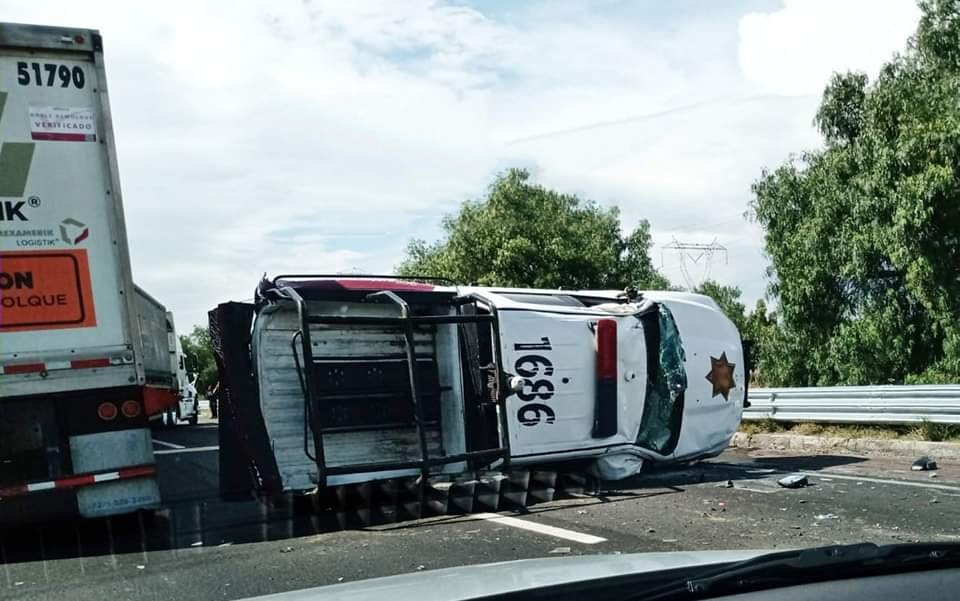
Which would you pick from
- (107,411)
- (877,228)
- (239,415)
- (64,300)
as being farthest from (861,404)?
(64,300)

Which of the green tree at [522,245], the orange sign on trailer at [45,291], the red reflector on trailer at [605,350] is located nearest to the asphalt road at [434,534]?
the red reflector on trailer at [605,350]

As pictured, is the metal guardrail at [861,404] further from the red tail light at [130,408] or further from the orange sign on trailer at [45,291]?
the orange sign on trailer at [45,291]

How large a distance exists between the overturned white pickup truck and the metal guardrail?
137 inches

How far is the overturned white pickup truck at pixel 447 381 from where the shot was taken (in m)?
6.62

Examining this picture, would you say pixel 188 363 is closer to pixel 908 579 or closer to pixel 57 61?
pixel 57 61

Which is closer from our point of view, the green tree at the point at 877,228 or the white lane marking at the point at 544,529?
the white lane marking at the point at 544,529

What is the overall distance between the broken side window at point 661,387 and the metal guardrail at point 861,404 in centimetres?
407

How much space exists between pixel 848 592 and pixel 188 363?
33.7 meters

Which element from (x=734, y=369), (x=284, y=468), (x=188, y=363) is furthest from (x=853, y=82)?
(x=188, y=363)

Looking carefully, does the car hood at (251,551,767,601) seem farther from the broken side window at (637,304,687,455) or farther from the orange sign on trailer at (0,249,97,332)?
the broken side window at (637,304,687,455)

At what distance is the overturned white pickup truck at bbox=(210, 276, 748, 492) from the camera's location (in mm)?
6625

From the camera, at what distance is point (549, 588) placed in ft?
7.08

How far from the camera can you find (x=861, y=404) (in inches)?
461

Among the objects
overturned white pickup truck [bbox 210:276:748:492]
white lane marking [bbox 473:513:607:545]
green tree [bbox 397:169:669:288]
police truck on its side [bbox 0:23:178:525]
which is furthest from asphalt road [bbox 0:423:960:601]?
green tree [bbox 397:169:669:288]
